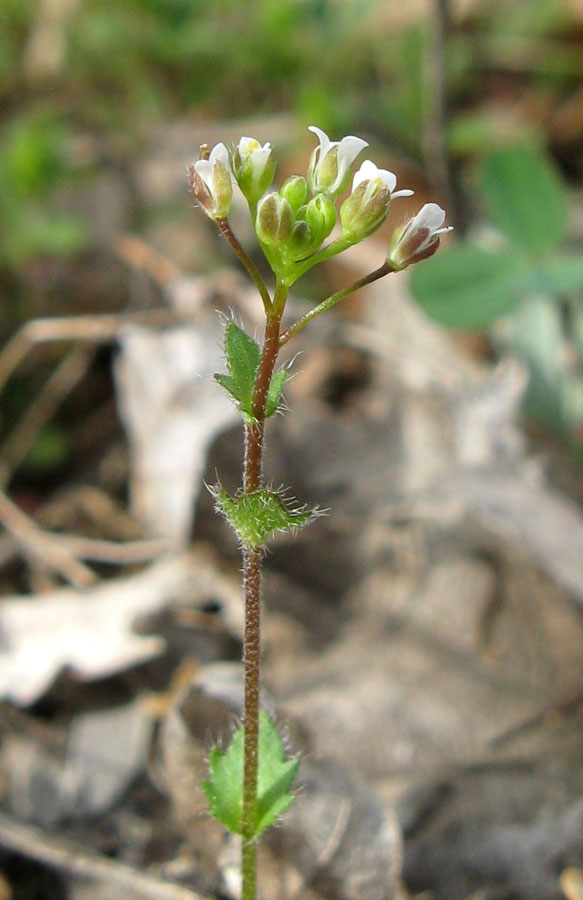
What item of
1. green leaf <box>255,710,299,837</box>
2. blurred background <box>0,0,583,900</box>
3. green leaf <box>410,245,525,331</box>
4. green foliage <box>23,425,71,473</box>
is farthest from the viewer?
green foliage <box>23,425,71,473</box>

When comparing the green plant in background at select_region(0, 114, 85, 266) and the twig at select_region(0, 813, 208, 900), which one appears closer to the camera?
the twig at select_region(0, 813, 208, 900)

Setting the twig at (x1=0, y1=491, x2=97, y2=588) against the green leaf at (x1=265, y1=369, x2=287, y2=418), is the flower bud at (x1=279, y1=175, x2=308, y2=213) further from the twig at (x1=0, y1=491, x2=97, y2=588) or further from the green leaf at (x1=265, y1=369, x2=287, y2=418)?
the twig at (x1=0, y1=491, x2=97, y2=588)

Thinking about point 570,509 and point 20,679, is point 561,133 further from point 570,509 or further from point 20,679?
point 20,679

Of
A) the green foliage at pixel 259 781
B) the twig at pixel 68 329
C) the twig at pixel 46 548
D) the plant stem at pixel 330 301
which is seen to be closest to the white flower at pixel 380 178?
the plant stem at pixel 330 301

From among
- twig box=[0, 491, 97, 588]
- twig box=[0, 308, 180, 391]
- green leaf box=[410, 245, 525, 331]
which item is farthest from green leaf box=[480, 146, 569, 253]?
twig box=[0, 491, 97, 588]

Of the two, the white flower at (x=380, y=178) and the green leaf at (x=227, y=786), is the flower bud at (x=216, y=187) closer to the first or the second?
the white flower at (x=380, y=178)

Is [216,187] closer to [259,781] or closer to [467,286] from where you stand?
[259,781]
